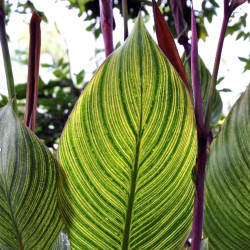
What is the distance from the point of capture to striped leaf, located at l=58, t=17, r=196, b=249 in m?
0.24

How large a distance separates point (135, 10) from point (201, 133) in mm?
770

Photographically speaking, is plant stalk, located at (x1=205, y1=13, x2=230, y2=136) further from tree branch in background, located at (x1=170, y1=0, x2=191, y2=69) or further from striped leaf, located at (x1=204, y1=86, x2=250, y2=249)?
tree branch in background, located at (x1=170, y1=0, x2=191, y2=69)

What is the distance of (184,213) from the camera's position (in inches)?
11.2

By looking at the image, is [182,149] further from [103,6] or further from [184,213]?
[103,6]

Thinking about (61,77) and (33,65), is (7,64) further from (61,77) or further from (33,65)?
(61,77)

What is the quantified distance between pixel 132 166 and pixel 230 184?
9 cm

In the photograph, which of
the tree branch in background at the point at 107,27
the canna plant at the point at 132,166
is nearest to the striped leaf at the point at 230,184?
the canna plant at the point at 132,166

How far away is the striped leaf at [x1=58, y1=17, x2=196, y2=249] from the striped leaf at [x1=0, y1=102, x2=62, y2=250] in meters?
0.02

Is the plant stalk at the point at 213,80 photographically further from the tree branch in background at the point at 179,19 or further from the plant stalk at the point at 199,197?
the tree branch in background at the point at 179,19

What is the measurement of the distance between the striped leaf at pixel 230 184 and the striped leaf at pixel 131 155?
0.04 meters

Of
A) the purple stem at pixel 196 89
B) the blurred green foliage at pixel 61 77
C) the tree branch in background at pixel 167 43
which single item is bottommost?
the blurred green foliage at pixel 61 77

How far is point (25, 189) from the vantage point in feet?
0.93

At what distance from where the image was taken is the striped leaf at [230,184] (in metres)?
0.28

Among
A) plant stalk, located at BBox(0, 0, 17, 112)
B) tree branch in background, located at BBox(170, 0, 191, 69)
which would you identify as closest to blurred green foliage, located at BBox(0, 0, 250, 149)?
tree branch in background, located at BBox(170, 0, 191, 69)
